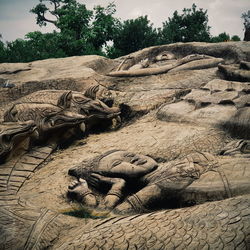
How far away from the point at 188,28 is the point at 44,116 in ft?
47.2

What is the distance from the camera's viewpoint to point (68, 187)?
4844 mm

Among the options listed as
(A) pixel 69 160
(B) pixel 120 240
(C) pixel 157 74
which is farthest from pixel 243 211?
(C) pixel 157 74

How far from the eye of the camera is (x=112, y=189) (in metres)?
4.59

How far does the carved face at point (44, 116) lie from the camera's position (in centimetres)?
589

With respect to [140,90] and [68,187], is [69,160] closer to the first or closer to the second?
[68,187]

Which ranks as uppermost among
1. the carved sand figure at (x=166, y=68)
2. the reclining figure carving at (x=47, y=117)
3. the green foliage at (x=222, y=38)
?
the green foliage at (x=222, y=38)

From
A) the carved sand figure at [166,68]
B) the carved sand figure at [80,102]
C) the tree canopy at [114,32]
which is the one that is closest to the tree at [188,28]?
the tree canopy at [114,32]

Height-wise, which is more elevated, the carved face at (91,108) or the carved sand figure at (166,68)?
the carved sand figure at (166,68)

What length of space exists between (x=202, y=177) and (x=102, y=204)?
121 cm

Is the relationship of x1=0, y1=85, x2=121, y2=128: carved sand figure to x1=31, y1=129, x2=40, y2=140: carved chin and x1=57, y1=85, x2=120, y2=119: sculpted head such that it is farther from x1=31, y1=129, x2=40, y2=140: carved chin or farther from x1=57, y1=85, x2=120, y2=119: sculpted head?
x1=31, y1=129, x2=40, y2=140: carved chin

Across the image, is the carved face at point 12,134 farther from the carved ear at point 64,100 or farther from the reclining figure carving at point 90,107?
the reclining figure carving at point 90,107

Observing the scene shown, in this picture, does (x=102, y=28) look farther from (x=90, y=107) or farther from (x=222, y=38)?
(x=90, y=107)

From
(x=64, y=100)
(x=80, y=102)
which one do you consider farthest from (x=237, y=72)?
(x=64, y=100)

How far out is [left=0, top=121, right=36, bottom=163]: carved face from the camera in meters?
5.27
